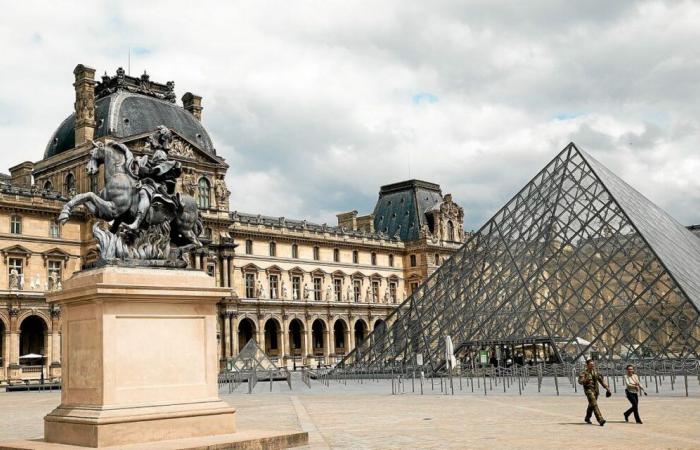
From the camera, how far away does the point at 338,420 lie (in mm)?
15266

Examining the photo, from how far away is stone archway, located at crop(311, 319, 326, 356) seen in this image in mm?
64938

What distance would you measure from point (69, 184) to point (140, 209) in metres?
45.6

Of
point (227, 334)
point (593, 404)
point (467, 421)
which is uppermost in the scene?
point (227, 334)

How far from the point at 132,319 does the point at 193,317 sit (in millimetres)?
744

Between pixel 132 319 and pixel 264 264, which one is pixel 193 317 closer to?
pixel 132 319

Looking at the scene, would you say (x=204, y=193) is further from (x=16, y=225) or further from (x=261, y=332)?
(x=16, y=225)

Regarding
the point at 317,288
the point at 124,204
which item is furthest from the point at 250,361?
the point at 124,204

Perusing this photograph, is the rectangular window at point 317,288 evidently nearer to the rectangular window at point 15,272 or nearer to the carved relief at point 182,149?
the carved relief at point 182,149

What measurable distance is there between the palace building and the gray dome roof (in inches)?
3.8

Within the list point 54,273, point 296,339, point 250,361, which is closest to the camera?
point 250,361

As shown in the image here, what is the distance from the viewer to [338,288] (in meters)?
68.2

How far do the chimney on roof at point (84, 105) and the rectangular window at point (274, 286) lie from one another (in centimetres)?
1720

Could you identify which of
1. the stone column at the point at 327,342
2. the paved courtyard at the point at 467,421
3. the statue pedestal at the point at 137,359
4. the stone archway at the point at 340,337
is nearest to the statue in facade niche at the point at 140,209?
the statue pedestal at the point at 137,359

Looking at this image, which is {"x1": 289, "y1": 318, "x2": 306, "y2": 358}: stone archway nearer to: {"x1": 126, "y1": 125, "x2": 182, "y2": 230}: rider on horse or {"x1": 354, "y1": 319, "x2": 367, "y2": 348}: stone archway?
{"x1": 354, "y1": 319, "x2": 367, "y2": 348}: stone archway
